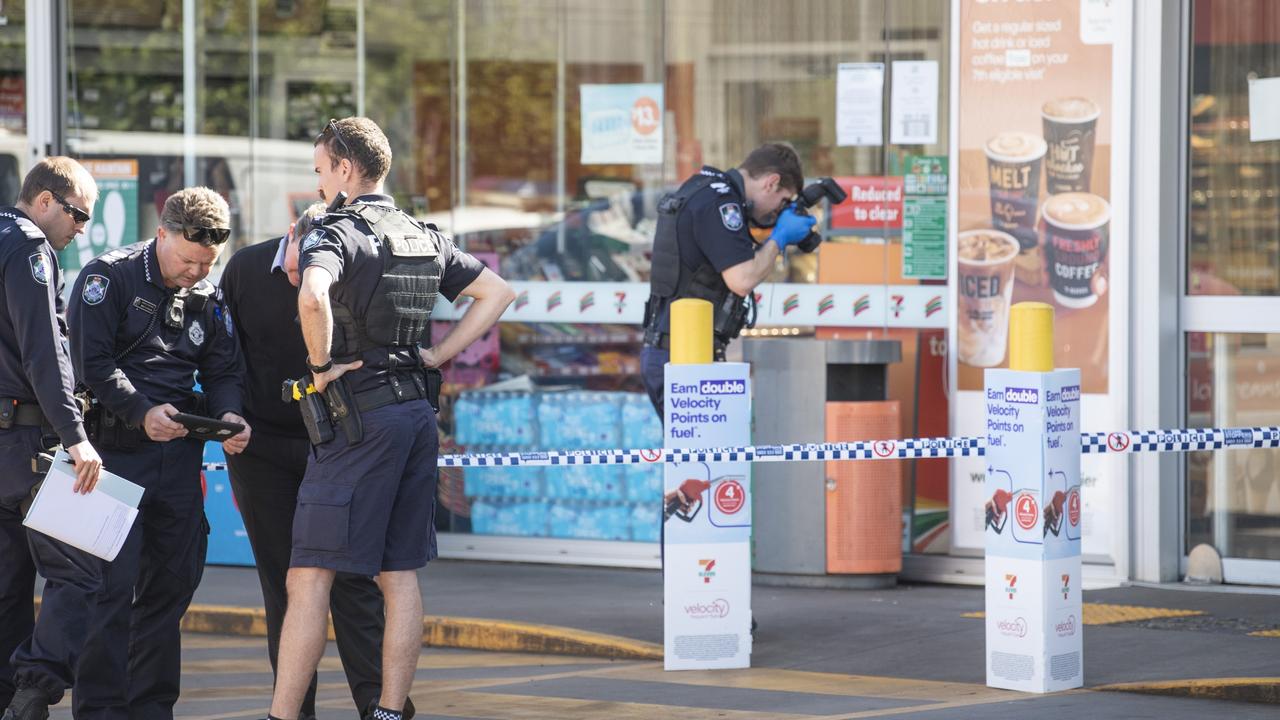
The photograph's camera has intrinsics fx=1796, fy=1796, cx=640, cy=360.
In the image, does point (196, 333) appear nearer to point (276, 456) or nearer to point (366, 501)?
point (276, 456)

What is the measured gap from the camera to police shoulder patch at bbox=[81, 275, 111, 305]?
5.68m

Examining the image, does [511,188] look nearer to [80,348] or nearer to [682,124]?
[682,124]

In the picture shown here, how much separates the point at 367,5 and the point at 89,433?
499cm

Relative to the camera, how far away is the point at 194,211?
18.8ft

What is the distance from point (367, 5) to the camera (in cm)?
1027

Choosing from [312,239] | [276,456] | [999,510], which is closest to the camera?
[312,239]

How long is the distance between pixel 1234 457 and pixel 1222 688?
2721 mm

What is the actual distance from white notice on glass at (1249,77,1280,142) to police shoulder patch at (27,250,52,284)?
565 centimetres

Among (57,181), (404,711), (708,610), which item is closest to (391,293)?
(57,181)

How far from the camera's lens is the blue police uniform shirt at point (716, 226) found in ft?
24.1

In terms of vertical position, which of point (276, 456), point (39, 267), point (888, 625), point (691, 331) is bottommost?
point (888, 625)

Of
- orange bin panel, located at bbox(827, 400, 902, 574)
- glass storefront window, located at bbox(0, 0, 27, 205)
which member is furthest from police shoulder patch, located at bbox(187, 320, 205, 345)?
glass storefront window, located at bbox(0, 0, 27, 205)

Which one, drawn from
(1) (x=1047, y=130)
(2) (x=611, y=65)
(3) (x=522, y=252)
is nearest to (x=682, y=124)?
(2) (x=611, y=65)

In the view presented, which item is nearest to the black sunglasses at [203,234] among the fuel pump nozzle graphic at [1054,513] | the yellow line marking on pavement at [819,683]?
the yellow line marking on pavement at [819,683]
